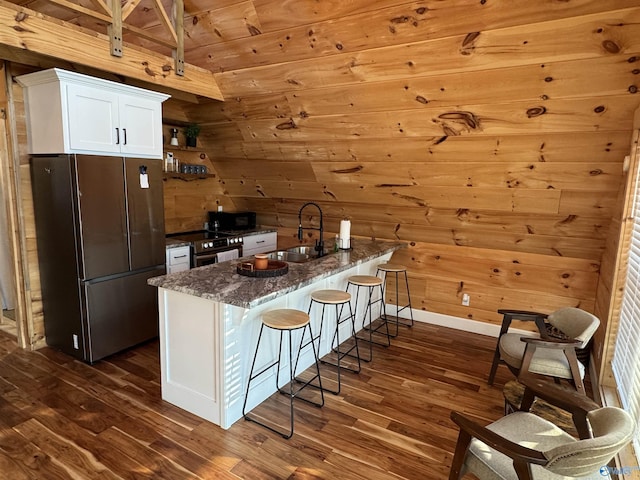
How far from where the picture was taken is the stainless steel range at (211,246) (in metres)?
4.23

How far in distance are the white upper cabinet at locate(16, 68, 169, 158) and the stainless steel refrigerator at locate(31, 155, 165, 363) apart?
0.11 m

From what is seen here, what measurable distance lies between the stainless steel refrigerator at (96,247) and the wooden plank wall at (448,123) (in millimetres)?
1387

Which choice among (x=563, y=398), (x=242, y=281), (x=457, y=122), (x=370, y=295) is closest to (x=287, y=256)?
(x=370, y=295)

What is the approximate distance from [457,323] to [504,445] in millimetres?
3015

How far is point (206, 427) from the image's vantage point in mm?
2471

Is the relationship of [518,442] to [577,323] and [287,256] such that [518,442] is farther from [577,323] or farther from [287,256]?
[287,256]

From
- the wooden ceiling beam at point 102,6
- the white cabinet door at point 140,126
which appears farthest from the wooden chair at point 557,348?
the wooden ceiling beam at point 102,6

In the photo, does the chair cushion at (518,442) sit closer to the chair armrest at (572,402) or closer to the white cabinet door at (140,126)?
the chair armrest at (572,402)

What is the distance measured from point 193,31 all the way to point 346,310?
9.50 ft

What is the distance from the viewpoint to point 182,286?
95.8 inches

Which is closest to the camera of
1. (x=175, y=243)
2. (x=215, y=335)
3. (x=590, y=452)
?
(x=590, y=452)

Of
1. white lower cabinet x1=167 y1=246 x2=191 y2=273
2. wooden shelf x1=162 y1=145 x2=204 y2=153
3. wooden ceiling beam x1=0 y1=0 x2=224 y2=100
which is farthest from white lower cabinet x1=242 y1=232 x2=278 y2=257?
wooden ceiling beam x1=0 y1=0 x2=224 y2=100

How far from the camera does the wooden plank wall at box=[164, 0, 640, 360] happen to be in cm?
246

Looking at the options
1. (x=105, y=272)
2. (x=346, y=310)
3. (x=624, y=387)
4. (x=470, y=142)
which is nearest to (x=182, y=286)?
(x=105, y=272)
